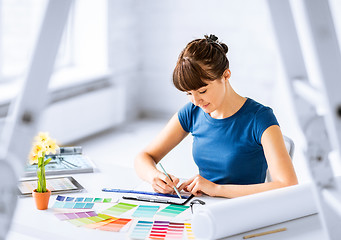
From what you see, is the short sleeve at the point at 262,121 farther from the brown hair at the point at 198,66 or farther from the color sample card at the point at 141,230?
the color sample card at the point at 141,230

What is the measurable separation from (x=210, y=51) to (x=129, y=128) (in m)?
3.85

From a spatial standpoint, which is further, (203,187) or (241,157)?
(241,157)

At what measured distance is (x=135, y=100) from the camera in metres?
6.13

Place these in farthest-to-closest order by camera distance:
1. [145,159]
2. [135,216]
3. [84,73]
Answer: [84,73] < [145,159] < [135,216]

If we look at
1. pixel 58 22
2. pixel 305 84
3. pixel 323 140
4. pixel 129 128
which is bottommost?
pixel 129 128

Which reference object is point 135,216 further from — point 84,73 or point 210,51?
point 84,73

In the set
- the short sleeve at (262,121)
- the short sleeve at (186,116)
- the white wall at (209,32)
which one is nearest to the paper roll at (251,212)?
the short sleeve at (262,121)

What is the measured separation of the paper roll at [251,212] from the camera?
56.9 inches

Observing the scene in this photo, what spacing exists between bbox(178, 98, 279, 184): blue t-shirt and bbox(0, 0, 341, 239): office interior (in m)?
2.28

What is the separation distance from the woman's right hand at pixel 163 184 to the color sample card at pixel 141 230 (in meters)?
0.28

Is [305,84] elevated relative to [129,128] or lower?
elevated

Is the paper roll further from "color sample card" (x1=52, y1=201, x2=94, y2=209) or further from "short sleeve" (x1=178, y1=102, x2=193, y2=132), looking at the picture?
"short sleeve" (x1=178, y1=102, x2=193, y2=132)

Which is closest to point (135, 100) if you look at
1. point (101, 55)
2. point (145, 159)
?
point (101, 55)

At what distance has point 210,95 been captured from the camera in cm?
201
